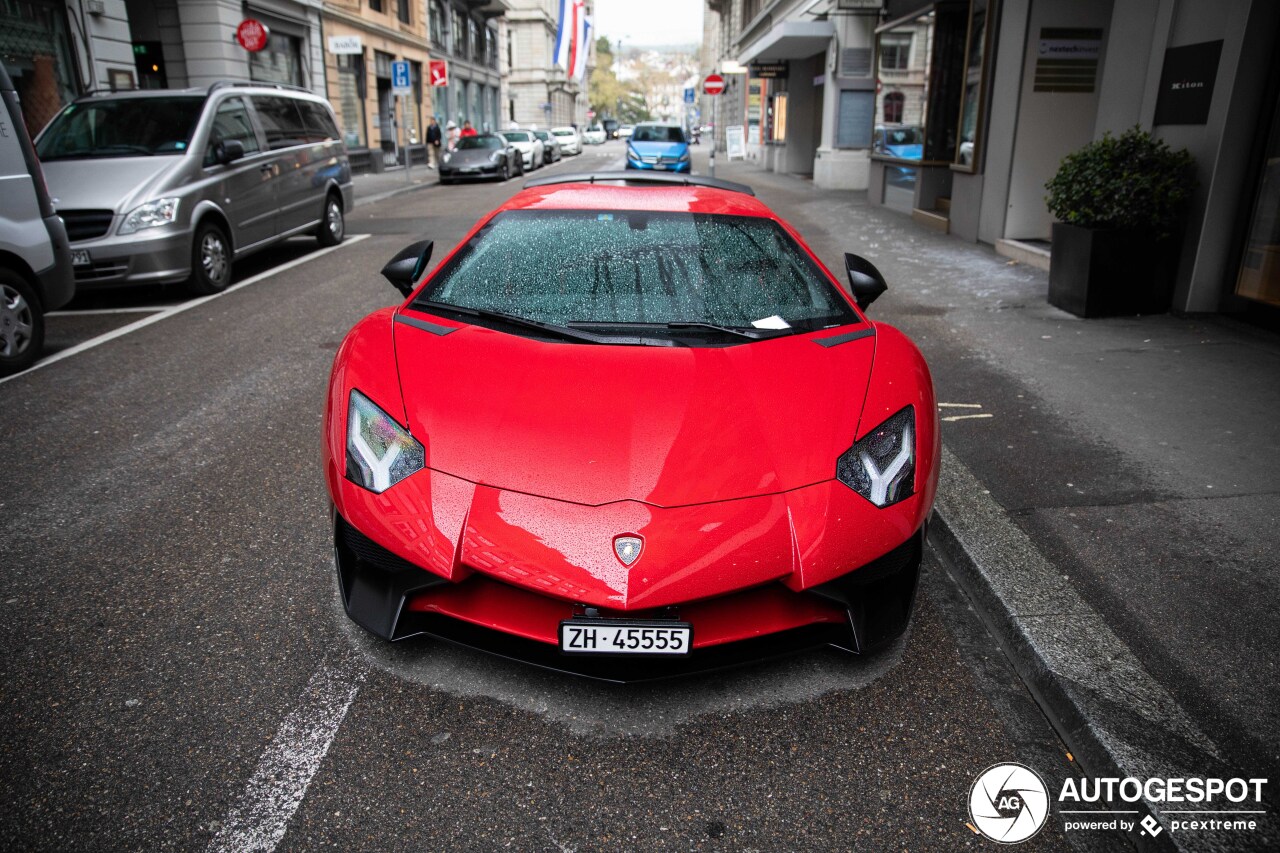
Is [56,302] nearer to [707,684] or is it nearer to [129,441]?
[129,441]

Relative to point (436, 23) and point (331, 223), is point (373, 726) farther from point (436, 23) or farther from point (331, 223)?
point (436, 23)

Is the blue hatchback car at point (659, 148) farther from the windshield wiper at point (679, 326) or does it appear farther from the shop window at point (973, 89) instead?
the windshield wiper at point (679, 326)

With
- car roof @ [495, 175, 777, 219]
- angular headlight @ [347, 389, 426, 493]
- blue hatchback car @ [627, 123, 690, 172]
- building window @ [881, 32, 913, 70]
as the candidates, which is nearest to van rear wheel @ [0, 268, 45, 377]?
car roof @ [495, 175, 777, 219]

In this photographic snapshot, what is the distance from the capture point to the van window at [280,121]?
1027cm

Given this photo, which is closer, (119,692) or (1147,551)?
(119,692)

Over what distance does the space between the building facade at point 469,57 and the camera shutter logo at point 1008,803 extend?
39831 millimetres

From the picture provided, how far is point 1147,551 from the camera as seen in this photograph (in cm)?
343

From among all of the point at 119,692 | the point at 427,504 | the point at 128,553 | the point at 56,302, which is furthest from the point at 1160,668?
the point at 56,302

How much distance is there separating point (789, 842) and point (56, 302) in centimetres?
688

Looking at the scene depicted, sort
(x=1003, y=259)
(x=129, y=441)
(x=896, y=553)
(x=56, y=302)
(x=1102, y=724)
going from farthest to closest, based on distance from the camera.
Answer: (x=1003, y=259)
(x=56, y=302)
(x=129, y=441)
(x=896, y=553)
(x=1102, y=724)

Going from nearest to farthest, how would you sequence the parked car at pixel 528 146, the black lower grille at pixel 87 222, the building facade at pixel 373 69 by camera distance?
the black lower grille at pixel 87 222 → the building facade at pixel 373 69 → the parked car at pixel 528 146

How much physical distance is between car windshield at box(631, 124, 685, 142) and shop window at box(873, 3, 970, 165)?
7838 mm

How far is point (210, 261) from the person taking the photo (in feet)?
29.3

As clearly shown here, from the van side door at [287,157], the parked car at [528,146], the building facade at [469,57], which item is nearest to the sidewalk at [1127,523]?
the van side door at [287,157]
